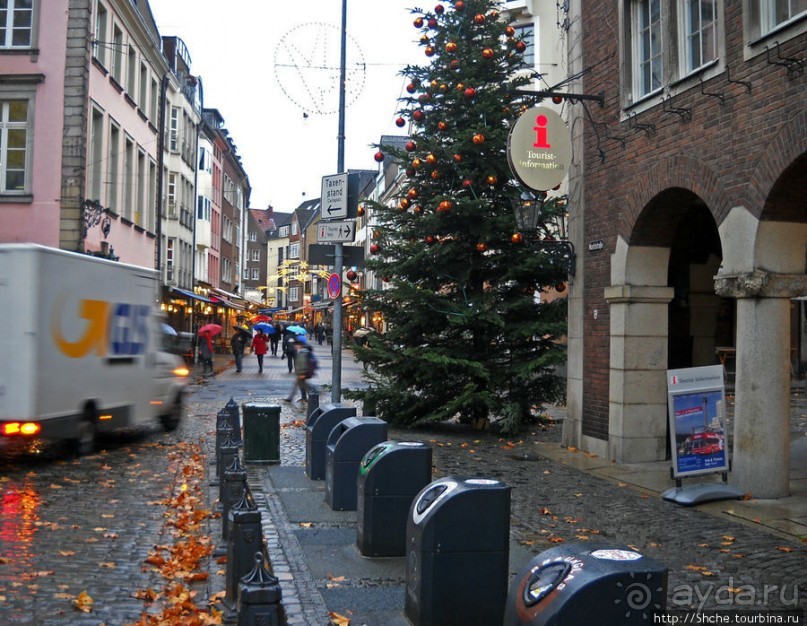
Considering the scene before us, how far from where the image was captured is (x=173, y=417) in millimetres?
16750

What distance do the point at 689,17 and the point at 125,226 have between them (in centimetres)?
2427

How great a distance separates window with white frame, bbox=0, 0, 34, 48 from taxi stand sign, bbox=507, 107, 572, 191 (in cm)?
1820

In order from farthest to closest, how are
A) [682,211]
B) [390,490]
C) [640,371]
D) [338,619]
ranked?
[640,371] → [682,211] → [390,490] → [338,619]

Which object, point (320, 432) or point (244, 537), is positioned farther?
point (320, 432)

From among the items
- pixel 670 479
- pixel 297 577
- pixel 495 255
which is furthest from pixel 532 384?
pixel 297 577

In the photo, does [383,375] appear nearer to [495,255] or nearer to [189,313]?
[495,255]

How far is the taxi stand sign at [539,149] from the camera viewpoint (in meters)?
12.9

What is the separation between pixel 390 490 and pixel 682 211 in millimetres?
7298

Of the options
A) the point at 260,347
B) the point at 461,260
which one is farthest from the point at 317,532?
the point at 260,347

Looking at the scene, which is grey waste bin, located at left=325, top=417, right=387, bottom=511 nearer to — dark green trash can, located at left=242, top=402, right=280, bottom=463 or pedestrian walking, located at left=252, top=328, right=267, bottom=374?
dark green trash can, located at left=242, top=402, right=280, bottom=463

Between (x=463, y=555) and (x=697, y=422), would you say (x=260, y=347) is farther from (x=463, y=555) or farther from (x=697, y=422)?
(x=463, y=555)

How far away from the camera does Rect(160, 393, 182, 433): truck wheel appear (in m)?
16.5

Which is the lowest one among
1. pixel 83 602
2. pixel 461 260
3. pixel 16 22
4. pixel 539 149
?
pixel 83 602

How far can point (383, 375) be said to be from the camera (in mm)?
17281
